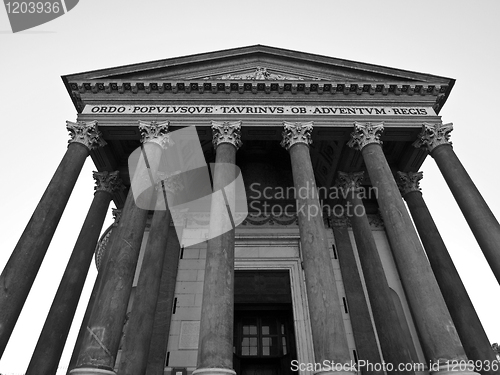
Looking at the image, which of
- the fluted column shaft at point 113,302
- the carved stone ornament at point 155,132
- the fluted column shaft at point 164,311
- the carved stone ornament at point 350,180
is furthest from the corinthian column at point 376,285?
the fluted column shaft at point 113,302

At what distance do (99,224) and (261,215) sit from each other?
8711mm

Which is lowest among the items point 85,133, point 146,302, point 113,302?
point 113,302

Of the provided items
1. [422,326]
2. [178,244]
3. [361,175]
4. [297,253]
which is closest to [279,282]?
[297,253]

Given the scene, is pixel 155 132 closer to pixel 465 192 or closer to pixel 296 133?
pixel 296 133

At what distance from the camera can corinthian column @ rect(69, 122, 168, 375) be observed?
9.85 m

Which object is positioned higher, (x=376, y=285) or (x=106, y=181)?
(x=106, y=181)

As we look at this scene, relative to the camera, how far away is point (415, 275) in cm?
1108

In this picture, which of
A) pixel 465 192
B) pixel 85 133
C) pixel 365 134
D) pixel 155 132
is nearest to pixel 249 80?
pixel 155 132

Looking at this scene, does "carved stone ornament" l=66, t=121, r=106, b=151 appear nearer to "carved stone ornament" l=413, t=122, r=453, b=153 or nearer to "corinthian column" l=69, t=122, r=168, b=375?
"corinthian column" l=69, t=122, r=168, b=375

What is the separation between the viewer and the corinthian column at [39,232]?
10.4 m

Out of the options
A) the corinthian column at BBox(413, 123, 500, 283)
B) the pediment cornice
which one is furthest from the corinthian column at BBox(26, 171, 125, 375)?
the corinthian column at BBox(413, 123, 500, 283)

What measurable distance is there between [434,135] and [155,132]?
482 inches

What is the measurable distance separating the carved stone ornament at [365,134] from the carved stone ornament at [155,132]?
27.1ft

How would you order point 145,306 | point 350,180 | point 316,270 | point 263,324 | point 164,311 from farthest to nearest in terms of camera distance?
1. point 350,180
2. point 263,324
3. point 164,311
4. point 145,306
5. point 316,270
